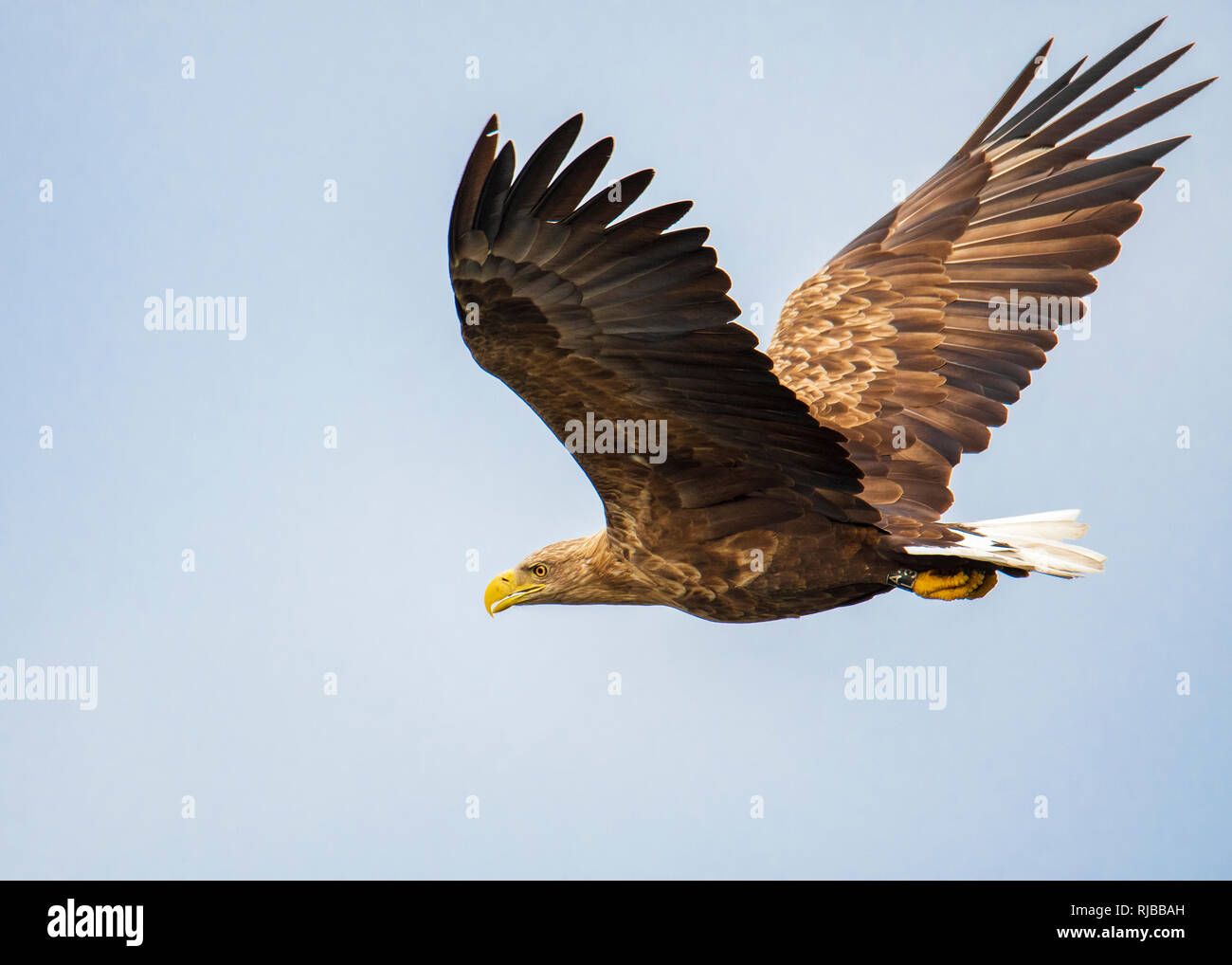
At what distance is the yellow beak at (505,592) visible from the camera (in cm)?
773

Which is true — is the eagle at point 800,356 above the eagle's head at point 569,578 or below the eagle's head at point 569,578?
above

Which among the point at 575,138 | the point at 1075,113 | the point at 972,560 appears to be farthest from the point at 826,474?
the point at 1075,113

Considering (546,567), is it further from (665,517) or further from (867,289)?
(867,289)

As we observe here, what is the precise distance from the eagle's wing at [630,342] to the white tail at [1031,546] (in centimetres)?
48

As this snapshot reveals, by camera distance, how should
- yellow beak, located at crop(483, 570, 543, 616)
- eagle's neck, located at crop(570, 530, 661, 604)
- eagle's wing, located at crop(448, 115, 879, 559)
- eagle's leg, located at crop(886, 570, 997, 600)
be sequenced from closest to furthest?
eagle's wing, located at crop(448, 115, 879, 559) → eagle's leg, located at crop(886, 570, 997, 600) → eagle's neck, located at crop(570, 530, 661, 604) → yellow beak, located at crop(483, 570, 543, 616)

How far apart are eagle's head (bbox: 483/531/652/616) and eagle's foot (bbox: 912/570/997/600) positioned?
1356mm

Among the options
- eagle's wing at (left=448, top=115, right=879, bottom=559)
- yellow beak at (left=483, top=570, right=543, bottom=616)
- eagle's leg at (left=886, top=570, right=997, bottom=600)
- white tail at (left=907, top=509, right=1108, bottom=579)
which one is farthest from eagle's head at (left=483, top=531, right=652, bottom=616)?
white tail at (left=907, top=509, right=1108, bottom=579)

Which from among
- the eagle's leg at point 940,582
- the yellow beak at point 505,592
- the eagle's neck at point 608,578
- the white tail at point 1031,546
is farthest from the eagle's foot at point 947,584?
the yellow beak at point 505,592

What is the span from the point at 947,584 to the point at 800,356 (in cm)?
176

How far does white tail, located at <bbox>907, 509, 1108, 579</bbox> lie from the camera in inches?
264
